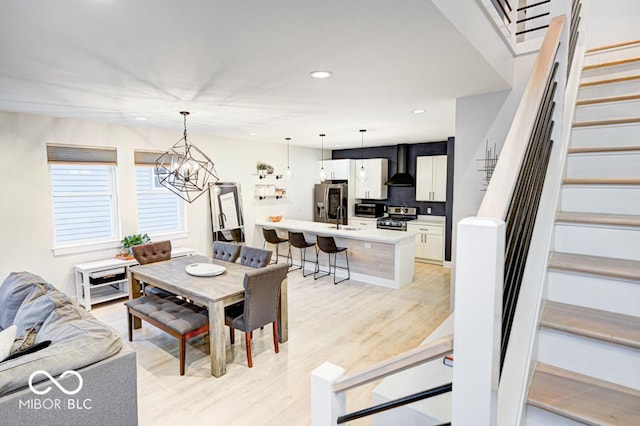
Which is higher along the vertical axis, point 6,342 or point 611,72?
point 611,72

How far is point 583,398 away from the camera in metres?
1.21

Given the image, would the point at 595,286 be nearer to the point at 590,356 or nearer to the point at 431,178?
the point at 590,356

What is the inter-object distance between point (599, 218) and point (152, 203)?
5637 millimetres

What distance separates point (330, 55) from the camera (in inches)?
86.1

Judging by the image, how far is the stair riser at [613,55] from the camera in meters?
2.95

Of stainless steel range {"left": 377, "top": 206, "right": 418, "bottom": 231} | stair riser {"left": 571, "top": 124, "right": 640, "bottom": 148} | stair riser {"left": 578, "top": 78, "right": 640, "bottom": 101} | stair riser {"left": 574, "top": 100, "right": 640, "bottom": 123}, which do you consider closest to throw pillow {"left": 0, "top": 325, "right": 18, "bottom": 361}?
stair riser {"left": 571, "top": 124, "right": 640, "bottom": 148}

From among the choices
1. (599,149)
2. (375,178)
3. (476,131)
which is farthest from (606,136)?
(375,178)

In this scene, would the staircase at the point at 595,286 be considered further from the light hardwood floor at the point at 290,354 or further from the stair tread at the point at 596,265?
the light hardwood floor at the point at 290,354

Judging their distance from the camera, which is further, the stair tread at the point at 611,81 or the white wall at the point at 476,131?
the white wall at the point at 476,131

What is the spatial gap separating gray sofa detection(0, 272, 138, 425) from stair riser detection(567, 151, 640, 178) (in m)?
2.91

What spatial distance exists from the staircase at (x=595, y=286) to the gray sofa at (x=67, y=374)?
209 centimetres

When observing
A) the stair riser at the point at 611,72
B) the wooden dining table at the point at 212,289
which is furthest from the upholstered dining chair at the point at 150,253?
the stair riser at the point at 611,72

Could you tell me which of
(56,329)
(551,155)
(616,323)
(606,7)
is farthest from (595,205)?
(56,329)

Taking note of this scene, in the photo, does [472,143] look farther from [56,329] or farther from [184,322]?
[56,329]
